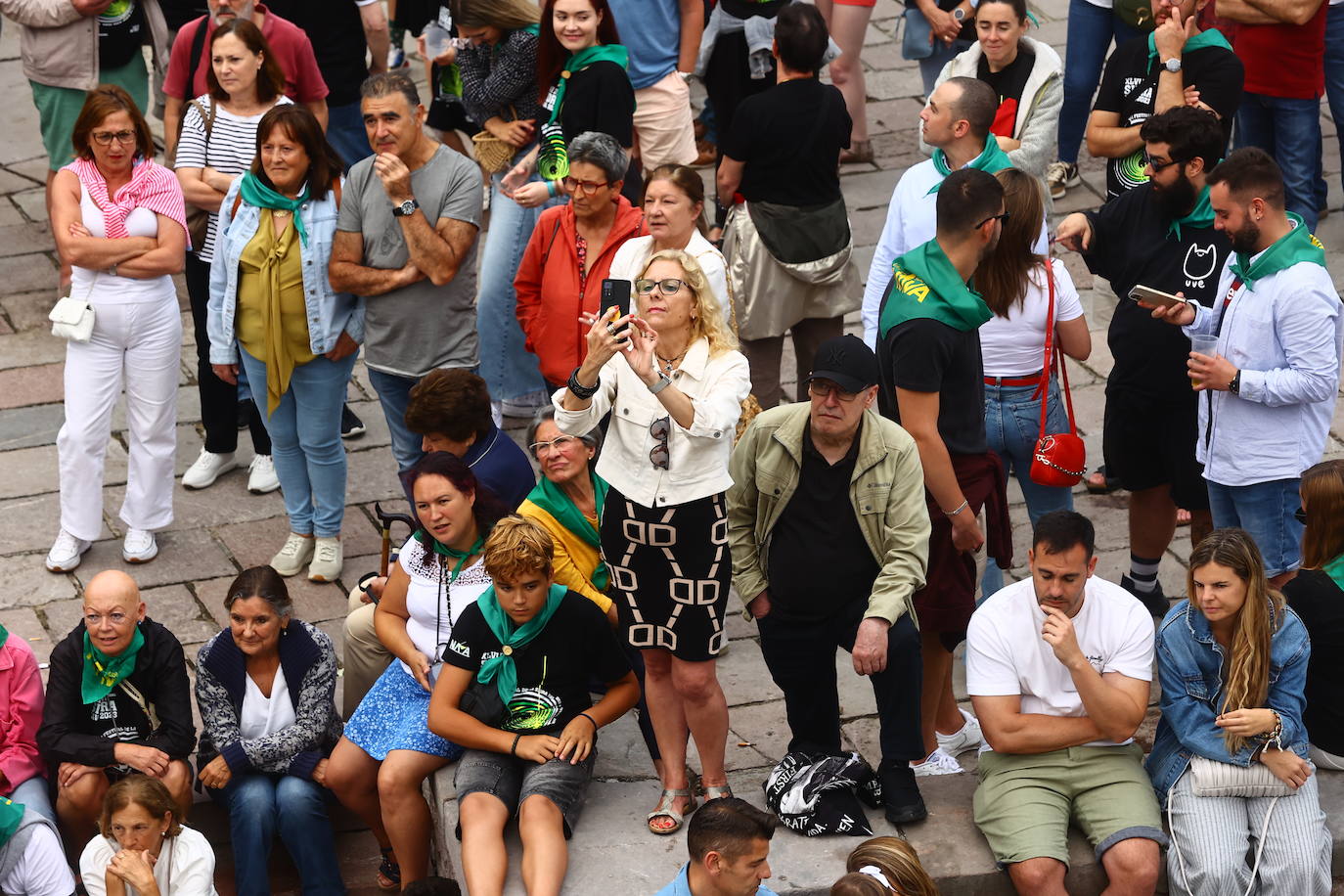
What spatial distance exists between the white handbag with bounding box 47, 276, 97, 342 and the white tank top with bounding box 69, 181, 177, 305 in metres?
0.05

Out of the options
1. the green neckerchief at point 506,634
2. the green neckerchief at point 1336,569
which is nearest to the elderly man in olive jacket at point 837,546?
the green neckerchief at point 506,634

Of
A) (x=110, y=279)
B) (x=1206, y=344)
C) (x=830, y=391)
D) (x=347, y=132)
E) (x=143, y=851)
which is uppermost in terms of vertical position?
(x=830, y=391)

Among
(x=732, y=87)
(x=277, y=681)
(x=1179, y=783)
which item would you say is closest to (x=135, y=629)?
(x=277, y=681)

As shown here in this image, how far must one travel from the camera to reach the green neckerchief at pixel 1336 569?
5566mm

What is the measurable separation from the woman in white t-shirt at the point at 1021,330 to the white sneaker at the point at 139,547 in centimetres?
341

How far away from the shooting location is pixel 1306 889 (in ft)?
17.7

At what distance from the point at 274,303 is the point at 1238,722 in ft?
12.2

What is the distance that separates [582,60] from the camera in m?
7.24

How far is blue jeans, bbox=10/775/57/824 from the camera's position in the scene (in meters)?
5.87

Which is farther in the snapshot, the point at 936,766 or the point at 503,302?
the point at 503,302

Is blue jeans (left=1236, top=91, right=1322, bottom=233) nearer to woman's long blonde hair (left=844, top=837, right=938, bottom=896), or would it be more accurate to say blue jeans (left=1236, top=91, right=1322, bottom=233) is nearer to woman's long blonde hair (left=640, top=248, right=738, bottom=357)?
woman's long blonde hair (left=640, top=248, right=738, bottom=357)

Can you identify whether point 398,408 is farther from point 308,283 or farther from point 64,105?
point 64,105

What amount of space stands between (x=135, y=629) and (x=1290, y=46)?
18.6ft

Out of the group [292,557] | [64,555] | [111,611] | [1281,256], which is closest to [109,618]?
[111,611]
